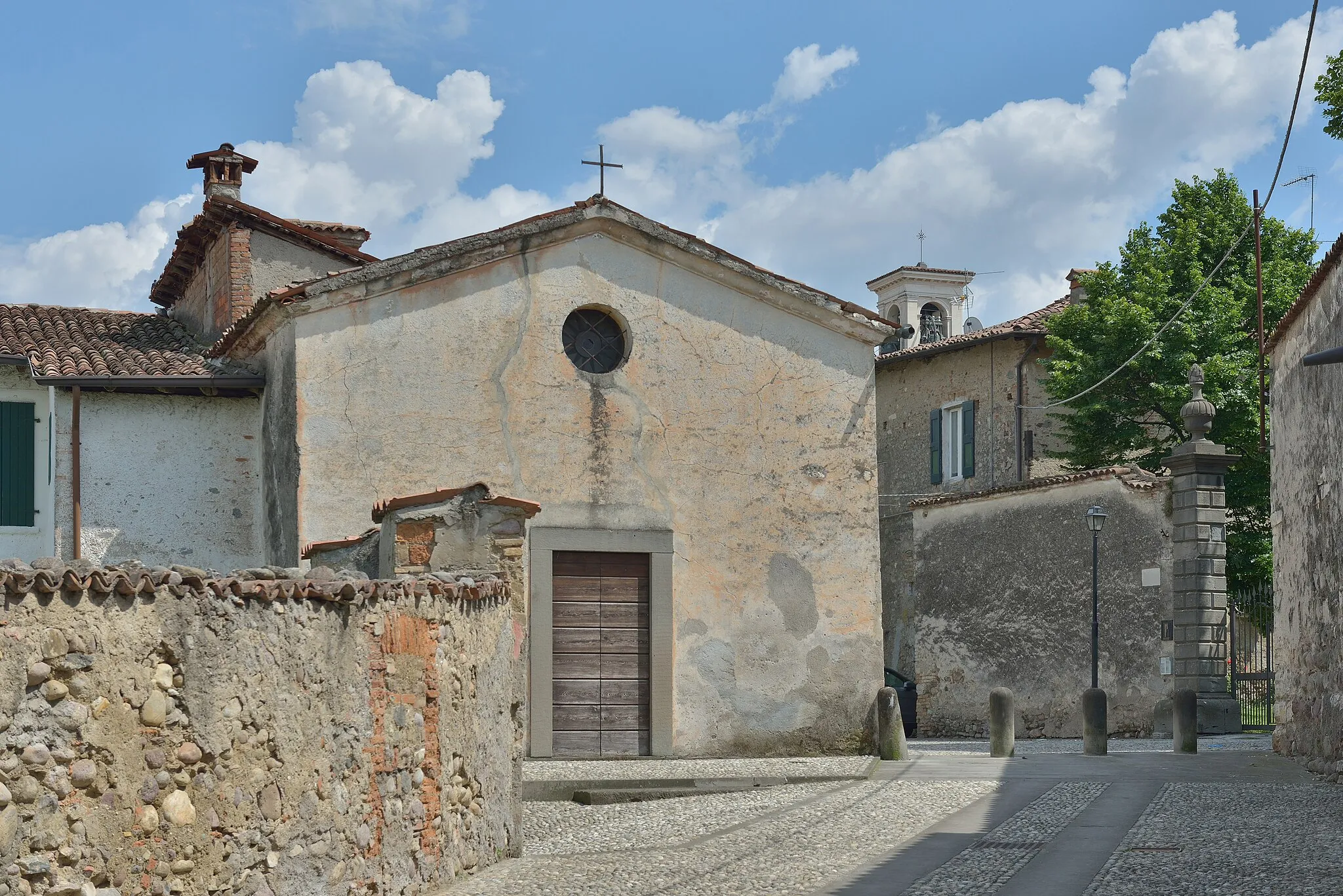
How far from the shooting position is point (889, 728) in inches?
556

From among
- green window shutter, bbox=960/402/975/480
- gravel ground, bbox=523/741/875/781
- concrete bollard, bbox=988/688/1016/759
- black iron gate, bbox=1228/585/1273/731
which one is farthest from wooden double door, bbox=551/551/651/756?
green window shutter, bbox=960/402/975/480

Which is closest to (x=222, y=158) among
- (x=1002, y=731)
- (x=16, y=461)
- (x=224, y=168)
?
(x=224, y=168)

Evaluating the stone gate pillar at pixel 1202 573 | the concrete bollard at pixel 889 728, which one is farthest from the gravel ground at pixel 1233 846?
the stone gate pillar at pixel 1202 573

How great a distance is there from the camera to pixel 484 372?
13.6 metres

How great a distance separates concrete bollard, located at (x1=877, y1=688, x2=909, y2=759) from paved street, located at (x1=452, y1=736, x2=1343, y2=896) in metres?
0.30

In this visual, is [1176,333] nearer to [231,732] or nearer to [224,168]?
[224,168]

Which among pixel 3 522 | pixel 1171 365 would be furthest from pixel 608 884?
pixel 1171 365

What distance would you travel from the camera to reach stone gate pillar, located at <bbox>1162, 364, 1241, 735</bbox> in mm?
18250

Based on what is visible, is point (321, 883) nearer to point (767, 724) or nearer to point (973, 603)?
point (767, 724)

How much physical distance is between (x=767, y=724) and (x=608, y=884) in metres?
6.45

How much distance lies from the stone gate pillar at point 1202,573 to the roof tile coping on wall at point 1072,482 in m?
0.69

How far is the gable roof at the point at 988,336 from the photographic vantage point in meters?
28.2

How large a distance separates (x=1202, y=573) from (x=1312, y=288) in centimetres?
617

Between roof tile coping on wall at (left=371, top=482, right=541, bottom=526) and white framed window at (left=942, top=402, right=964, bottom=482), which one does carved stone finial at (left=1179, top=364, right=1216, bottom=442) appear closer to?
white framed window at (left=942, top=402, right=964, bottom=482)
